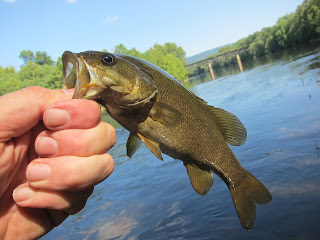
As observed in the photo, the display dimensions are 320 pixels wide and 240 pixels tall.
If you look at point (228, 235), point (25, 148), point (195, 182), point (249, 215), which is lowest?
point (228, 235)

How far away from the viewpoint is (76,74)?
234 cm

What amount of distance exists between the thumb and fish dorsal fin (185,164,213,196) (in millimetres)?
1591

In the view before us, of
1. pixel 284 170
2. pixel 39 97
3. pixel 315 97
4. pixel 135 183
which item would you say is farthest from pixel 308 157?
pixel 39 97

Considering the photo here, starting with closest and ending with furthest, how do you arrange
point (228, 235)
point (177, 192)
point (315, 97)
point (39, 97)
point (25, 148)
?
1. point (39, 97)
2. point (25, 148)
3. point (228, 235)
4. point (177, 192)
5. point (315, 97)

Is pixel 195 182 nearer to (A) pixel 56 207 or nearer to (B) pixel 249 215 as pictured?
(B) pixel 249 215

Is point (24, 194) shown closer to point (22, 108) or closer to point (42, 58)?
point (22, 108)

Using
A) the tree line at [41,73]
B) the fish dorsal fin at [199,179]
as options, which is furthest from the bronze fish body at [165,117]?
the tree line at [41,73]

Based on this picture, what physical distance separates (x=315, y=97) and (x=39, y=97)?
1705 cm

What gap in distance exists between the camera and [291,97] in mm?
18125

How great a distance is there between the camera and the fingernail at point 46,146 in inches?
86.5

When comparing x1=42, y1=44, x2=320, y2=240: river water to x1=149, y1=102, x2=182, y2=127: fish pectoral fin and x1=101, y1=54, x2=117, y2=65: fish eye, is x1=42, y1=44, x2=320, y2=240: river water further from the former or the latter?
x1=101, y1=54, x2=117, y2=65: fish eye

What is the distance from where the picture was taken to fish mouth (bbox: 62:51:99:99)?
7.45 ft

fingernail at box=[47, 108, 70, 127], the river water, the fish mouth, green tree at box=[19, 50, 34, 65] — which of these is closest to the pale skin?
fingernail at box=[47, 108, 70, 127]

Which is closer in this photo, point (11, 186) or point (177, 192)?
point (11, 186)
